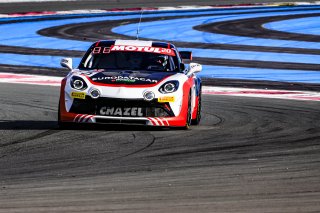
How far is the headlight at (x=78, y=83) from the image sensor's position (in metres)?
11.5

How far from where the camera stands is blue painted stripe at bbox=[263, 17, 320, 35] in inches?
1129

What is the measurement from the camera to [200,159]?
9.02m

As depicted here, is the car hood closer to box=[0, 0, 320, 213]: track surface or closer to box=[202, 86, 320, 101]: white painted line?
box=[0, 0, 320, 213]: track surface

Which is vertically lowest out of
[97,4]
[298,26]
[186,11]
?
[97,4]

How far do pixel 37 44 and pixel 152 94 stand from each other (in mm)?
14106

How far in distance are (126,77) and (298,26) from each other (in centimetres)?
1842

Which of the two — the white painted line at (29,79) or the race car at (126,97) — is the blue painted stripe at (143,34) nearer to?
the white painted line at (29,79)

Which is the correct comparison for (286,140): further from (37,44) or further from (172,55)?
(37,44)

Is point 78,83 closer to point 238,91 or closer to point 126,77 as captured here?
point 126,77

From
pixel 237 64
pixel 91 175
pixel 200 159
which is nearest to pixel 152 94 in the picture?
pixel 200 159

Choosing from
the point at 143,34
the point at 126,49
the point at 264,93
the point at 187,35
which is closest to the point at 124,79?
the point at 126,49

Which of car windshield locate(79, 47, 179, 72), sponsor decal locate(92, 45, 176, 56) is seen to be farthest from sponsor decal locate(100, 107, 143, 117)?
sponsor decal locate(92, 45, 176, 56)

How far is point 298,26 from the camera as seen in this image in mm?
29453

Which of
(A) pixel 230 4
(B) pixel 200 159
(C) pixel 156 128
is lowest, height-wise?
(A) pixel 230 4
